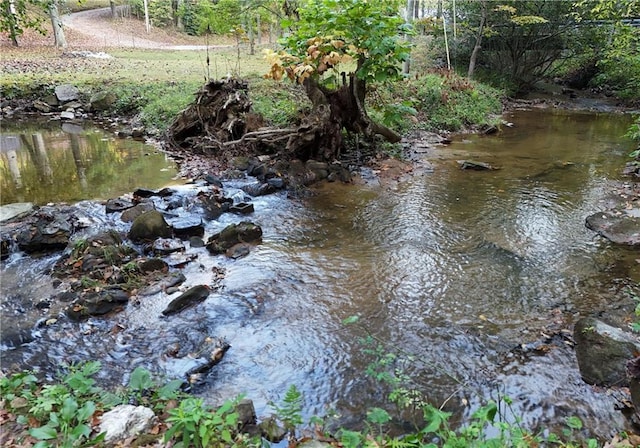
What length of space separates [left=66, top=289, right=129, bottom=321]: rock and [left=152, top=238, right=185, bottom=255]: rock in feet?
3.82

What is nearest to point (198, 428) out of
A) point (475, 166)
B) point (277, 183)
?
point (277, 183)

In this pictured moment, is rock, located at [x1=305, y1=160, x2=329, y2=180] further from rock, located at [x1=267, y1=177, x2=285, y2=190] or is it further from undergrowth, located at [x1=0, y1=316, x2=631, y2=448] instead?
undergrowth, located at [x1=0, y1=316, x2=631, y2=448]

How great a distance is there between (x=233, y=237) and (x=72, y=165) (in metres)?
5.50

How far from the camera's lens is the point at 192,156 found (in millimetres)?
10969

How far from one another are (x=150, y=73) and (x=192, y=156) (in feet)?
34.4

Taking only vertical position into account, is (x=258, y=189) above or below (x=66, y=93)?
below

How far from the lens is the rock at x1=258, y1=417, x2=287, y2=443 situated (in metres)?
3.27

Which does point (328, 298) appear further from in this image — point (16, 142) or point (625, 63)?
point (625, 63)

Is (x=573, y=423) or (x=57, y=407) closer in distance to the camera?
(x=57, y=407)

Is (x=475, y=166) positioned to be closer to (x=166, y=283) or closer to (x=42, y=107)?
(x=166, y=283)

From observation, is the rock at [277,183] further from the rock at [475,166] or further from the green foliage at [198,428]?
the green foliage at [198,428]

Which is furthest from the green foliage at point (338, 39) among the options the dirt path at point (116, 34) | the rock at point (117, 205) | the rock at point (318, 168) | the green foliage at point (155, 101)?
the dirt path at point (116, 34)

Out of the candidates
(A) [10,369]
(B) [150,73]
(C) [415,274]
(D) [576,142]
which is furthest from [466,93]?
(A) [10,369]

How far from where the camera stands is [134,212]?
7.26m
